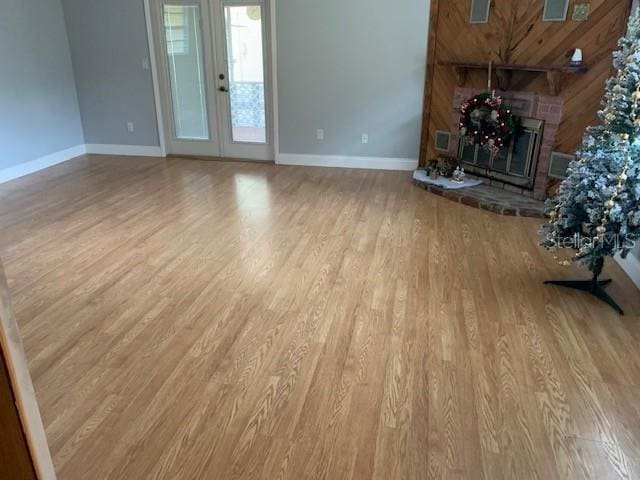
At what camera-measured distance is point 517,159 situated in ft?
16.2

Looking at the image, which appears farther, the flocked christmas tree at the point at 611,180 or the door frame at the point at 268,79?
the door frame at the point at 268,79

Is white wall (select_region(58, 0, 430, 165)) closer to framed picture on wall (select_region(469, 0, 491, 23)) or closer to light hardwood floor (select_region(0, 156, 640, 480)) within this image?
framed picture on wall (select_region(469, 0, 491, 23))

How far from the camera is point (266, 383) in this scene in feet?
7.48

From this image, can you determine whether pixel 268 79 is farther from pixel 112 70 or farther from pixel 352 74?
pixel 112 70

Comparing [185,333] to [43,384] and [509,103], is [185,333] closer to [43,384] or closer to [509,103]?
[43,384]

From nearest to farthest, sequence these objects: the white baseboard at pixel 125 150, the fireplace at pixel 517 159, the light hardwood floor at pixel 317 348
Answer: the light hardwood floor at pixel 317 348 < the fireplace at pixel 517 159 < the white baseboard at pixel 125 150

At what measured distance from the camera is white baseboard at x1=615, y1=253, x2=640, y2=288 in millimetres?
3256

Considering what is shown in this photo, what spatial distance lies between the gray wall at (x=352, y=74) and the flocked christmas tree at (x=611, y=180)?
2937mm

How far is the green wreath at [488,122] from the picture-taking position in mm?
4762

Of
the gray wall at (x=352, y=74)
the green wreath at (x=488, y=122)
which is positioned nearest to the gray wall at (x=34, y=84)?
the gray wall at (x=352, y=74)

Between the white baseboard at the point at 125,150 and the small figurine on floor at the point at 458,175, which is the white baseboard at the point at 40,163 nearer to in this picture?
the white baseboard at the point at 125,150

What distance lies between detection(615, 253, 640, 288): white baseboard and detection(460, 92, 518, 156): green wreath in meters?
1.81

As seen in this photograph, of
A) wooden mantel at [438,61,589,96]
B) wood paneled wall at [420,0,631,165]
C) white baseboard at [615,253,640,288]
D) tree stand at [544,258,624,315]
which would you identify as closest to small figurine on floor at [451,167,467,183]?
wood paneled wall at [420,0,631,165]

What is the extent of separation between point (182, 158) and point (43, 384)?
186 inches
